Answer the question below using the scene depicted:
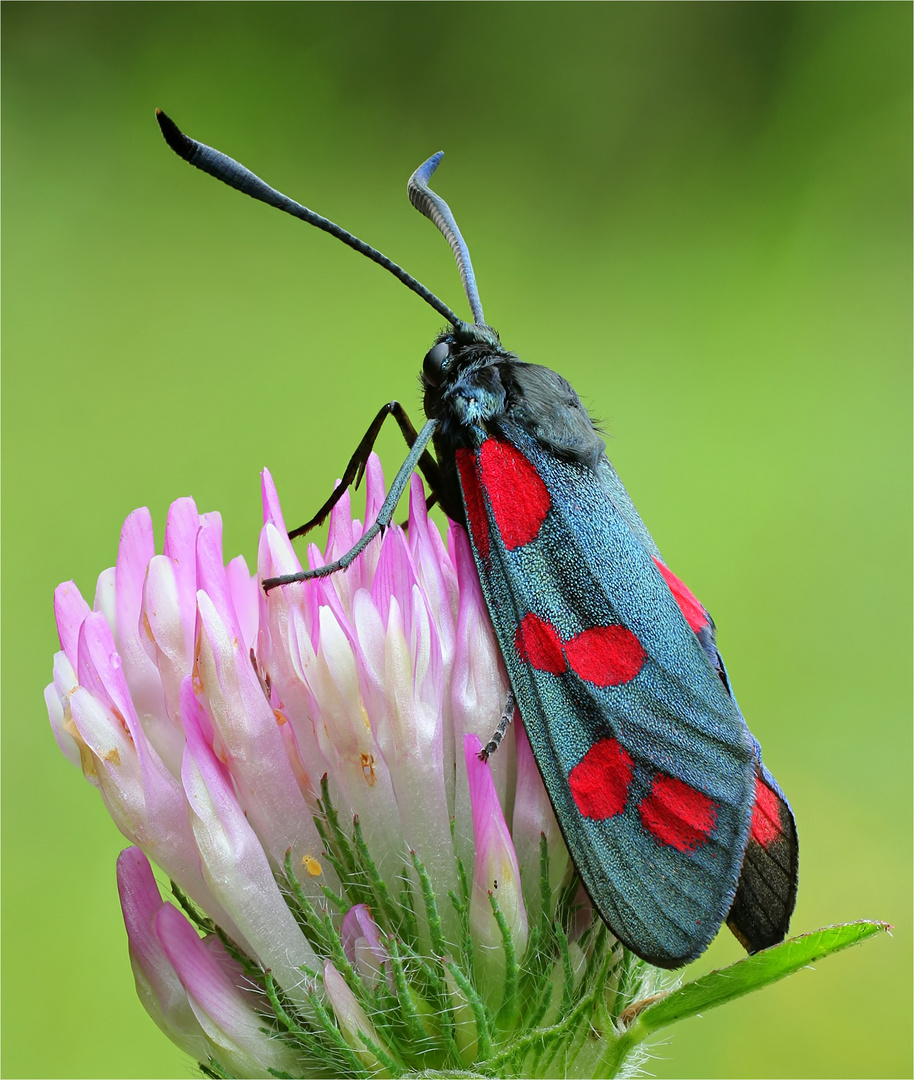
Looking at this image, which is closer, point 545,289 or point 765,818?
point 765,818

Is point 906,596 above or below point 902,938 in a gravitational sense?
above

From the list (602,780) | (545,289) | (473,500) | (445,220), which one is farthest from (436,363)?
(545,289)

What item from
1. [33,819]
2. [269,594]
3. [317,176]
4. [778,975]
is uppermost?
[317,176]

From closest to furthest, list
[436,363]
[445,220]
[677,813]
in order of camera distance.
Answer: [677,813]
[436,363]
[445,220]

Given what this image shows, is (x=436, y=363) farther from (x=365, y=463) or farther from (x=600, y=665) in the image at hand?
(x=600, y=665)

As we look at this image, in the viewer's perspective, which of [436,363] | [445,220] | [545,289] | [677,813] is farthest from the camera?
[545,289]

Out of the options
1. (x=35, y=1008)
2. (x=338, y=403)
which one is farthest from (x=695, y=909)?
(x=338, y=403)

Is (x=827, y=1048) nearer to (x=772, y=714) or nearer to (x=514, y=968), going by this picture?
(x=772, y=714)
